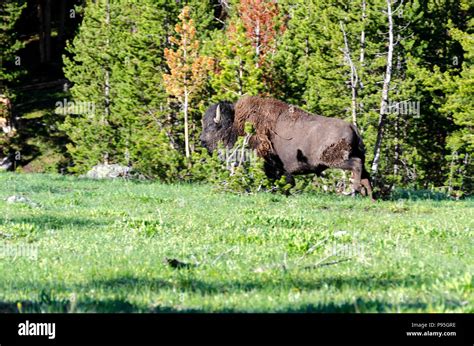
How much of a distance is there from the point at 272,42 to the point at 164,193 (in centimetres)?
1710

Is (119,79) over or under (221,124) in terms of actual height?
under

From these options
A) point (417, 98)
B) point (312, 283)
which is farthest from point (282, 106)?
point (417, 98)

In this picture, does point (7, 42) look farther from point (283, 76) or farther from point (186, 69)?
point (283, 76)

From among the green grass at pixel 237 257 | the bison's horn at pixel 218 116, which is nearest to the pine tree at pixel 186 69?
the bison's horn at pixel 218 116

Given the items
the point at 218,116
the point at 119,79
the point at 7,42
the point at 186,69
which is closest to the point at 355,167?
the point at 218,116

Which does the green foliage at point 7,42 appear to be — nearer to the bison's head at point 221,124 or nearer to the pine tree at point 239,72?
the pine tree at point 239,72

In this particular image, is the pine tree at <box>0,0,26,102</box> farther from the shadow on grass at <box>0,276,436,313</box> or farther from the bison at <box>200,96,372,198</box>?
the shadow on grass at <box>0,276,436,313</box>

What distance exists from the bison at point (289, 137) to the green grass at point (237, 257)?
2.51m

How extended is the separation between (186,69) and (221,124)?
666 inches

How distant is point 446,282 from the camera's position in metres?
8.03

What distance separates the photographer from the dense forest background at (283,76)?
34.2 meters

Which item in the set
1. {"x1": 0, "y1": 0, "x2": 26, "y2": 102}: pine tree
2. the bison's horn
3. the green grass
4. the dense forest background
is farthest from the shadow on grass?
{"x1": 0, "y1": 0, "x2": 26, "y2": 102}: pine tree

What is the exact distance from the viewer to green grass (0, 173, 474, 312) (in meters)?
7.70

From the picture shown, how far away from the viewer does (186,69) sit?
1543 inches
